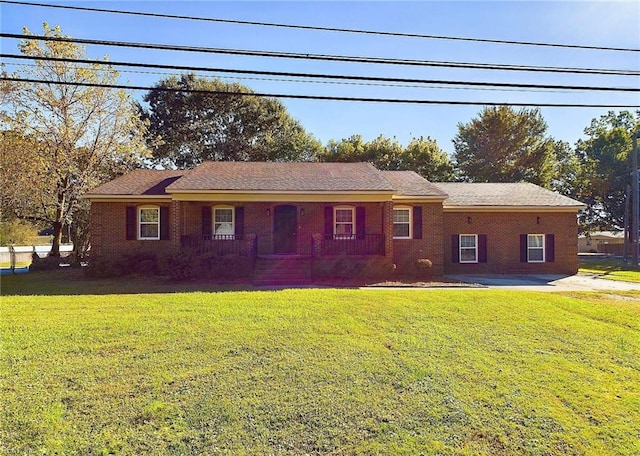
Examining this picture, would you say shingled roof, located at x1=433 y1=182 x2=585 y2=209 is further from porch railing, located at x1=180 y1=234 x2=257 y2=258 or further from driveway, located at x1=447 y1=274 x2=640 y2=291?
porch railing, located at x1=180 y1=234 x2=257 y2=258

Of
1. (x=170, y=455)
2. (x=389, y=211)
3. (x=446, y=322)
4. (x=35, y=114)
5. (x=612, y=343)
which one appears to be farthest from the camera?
(x=35, y=114)

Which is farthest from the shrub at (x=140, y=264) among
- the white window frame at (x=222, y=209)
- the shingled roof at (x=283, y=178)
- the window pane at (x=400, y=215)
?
the window pane at (x=400, y=215)

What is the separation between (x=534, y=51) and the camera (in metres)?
8.37

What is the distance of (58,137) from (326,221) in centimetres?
1399

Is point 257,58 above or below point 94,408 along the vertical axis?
above

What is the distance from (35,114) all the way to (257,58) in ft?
54.4

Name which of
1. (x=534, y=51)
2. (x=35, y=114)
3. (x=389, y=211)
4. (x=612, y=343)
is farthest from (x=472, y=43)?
(x=35, y=114)

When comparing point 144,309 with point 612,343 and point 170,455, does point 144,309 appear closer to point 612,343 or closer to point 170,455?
point 170,455

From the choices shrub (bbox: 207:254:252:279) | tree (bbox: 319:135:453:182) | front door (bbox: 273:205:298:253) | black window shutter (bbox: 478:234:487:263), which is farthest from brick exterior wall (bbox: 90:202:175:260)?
tree (bbox: 319:135:453:182)

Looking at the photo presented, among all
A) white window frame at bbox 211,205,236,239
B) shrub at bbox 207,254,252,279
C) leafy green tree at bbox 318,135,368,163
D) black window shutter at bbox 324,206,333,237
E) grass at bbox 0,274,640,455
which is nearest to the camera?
Result: grass at bbox 0,274,640,455

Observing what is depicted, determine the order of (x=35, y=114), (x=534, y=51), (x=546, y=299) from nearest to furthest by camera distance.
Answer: (x=534, y=51), (x=546, y=299), (x=35, y=114)

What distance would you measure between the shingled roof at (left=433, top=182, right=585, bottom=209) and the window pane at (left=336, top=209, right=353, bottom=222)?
4575 millimetres

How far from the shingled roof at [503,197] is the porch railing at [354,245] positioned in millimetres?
4492

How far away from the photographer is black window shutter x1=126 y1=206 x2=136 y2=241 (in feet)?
53.1
